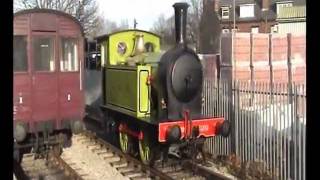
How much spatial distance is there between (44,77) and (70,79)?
0.64 m

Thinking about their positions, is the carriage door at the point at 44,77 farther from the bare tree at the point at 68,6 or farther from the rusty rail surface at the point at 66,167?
the bare tree at the point at 68,6

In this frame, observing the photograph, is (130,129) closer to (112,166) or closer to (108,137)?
(112,166)

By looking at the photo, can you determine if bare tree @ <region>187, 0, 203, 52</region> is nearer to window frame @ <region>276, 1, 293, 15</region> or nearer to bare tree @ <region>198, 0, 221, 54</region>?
bare tree @ <region>198, 0, 221, 54</region>

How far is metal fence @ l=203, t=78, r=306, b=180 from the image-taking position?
287 inches

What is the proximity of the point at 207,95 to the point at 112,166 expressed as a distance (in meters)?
2.79

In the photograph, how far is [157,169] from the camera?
29.2 feet

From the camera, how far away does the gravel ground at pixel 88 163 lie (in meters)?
8.78

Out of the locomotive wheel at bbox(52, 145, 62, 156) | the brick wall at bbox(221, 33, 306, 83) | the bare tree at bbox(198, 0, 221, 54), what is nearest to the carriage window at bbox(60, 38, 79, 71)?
the locomotive wheel at bbox(52, 145, 62, 156)

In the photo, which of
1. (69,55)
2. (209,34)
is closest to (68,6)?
(209,34)

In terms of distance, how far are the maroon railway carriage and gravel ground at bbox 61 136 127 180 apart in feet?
1.92

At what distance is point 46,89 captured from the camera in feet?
32.4

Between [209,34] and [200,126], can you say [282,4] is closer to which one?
[209,34]

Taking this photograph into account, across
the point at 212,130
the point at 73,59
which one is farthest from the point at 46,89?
the point at 212,130

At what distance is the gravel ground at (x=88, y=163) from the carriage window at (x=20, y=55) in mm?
2354
